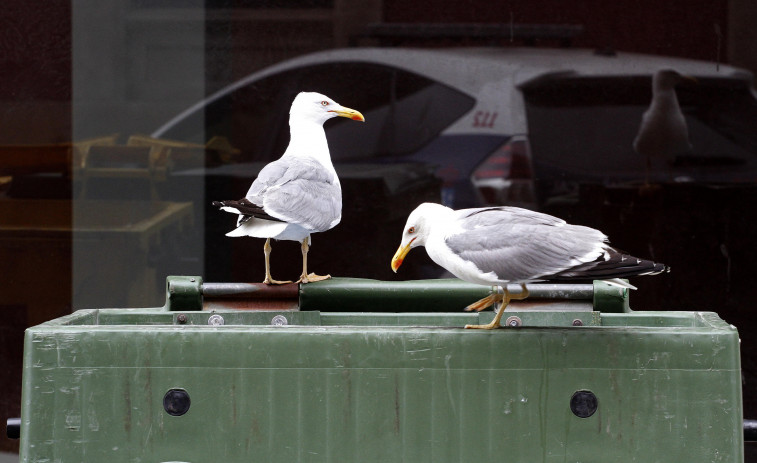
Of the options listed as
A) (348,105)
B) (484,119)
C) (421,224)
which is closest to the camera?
(421,224)

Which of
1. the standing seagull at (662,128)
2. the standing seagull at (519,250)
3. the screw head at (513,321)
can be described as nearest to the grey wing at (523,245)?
the standing seagull at (519,250)

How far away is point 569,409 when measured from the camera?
2.99 meters

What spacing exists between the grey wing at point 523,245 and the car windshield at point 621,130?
2865 millimetres

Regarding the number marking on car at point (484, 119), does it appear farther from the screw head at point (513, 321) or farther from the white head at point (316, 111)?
the screw head at point (513, 321)

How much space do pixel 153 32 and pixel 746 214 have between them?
364 cm

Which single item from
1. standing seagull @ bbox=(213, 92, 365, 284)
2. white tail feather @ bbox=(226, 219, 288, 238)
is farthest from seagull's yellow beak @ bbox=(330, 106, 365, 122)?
white tail feather @ bbox=(226, 219, 288, 238)

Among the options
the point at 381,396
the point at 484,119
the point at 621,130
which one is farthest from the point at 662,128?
the point at 381,396

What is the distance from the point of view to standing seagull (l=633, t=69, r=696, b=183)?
609 centimetres

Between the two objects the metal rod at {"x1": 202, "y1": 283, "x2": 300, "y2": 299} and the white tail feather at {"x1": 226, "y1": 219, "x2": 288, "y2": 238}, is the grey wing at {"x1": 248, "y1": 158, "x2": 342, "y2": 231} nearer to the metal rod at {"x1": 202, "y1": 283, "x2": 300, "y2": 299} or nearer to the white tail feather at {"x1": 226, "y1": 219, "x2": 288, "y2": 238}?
the white tail feather at {"x1": 226, "y1": 219, "x2": 288, "y2": 238}

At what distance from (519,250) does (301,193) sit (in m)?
1.33

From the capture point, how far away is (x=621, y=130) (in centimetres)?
611

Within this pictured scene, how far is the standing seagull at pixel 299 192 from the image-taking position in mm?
4113

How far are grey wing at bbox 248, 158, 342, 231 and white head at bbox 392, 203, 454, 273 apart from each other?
77 cm

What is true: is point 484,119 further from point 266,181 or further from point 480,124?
point 266,181
